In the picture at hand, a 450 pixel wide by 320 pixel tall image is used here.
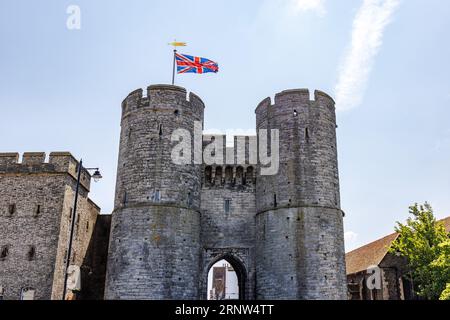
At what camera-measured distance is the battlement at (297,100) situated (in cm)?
2261

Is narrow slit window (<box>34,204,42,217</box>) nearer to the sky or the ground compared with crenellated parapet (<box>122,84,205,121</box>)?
nearer to the ground

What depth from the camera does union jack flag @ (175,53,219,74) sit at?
76.4 feet

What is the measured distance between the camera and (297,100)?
74.1ft

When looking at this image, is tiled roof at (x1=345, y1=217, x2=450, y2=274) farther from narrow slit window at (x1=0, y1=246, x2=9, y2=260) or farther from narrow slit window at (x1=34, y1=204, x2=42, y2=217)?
narrow slit window at (x1=0, y1=246, x2=9, y2=260)

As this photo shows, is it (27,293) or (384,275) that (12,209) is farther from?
(384,275)

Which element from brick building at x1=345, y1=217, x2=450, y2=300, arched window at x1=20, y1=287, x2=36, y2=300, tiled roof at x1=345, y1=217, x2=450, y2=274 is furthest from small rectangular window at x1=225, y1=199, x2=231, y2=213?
tiled roof at x1=345, y1=217, x2=450, y2=274

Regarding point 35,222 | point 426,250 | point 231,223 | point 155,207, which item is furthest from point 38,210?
point 426,250

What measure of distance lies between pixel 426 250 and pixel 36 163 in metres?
21.0

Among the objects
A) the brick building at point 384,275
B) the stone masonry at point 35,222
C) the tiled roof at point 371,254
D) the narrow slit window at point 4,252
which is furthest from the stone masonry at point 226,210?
the tiled roof at point 371,254

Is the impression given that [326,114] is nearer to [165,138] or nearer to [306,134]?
[306,134]

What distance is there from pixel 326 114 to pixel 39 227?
15.7 m

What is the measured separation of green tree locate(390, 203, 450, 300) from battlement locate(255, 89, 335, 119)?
824cm

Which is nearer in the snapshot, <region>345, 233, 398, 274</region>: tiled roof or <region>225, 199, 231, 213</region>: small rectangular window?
<region>225, 199, 231, 213</region>: small rectangular window
